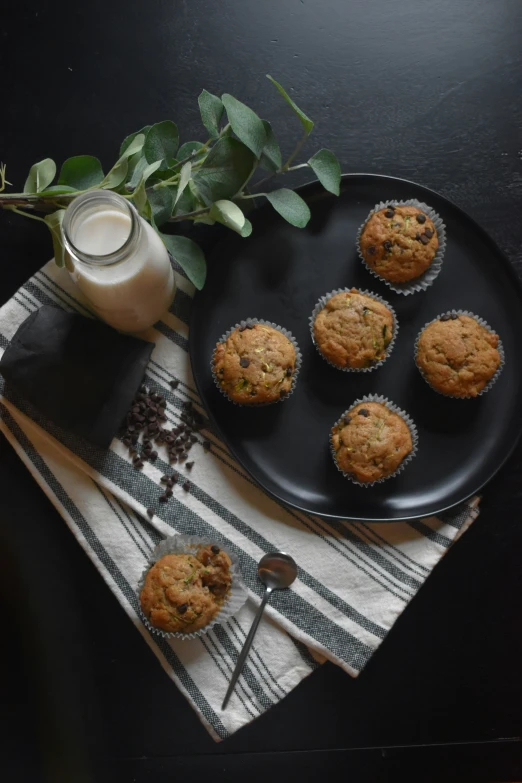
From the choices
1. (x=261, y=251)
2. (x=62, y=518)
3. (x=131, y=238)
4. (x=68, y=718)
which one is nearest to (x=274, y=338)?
(x=261, y=251)

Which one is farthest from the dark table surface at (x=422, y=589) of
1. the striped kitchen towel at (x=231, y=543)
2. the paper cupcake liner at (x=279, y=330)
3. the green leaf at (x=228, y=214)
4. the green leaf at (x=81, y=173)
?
the paper cupcake liner at (x=279, y=330)

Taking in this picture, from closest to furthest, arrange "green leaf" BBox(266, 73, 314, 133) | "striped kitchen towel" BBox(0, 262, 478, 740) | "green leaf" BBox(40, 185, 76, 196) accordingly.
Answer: "green leaf" BBox(266, 73, 314, 133), "green leaf" BBox(40, 185, 76, 196), "striped kitchen towel" BBox(0, 262, 478, 740)

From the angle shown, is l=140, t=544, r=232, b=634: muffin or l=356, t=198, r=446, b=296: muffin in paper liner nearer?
l=140, t=544, r=232, b=634: muffin

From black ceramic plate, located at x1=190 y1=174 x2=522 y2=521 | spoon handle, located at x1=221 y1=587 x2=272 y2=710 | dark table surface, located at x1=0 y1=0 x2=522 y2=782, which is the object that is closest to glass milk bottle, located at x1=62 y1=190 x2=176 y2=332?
black ceramic plate, located at x1=190 y1=174 x2=522 y2=521

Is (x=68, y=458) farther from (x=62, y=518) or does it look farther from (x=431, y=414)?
(x=431, y=414)

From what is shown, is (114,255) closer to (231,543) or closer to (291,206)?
(291,206)

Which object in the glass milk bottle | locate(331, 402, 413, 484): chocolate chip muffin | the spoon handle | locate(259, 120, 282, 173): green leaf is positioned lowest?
the spoon handle

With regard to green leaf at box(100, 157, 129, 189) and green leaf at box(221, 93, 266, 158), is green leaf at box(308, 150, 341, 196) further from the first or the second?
green leaf at box(100, 157, 129, 189)
